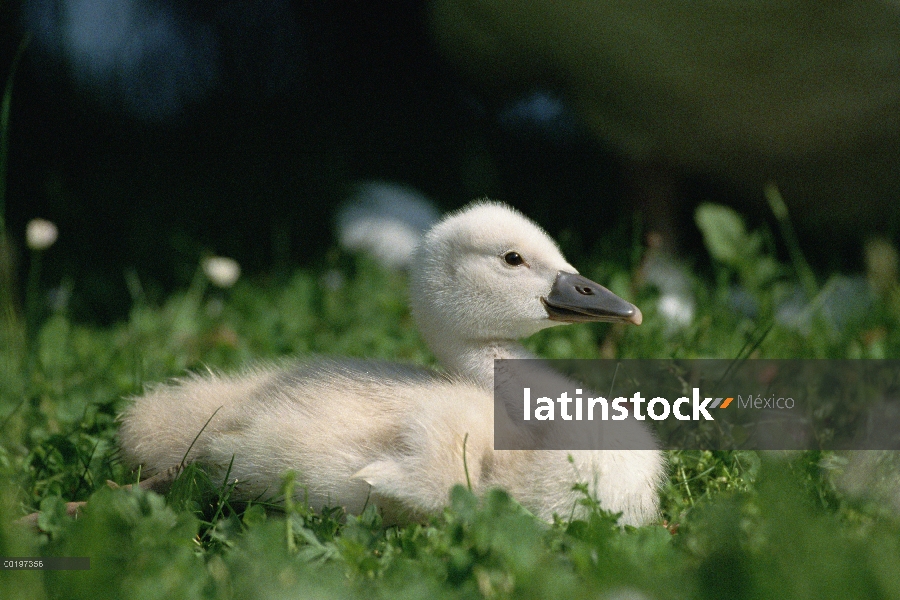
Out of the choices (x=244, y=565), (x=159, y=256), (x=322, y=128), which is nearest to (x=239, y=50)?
(x=322, y=128)

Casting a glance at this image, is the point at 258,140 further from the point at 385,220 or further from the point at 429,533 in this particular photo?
the point at 429,533

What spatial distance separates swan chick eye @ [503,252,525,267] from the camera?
79.7 inches

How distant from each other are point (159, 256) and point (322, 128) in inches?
62.4

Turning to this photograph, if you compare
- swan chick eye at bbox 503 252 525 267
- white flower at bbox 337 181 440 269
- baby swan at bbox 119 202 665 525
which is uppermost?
white flower at bbox 337 181 440 269

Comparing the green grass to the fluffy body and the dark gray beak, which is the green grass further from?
the dark gray beak

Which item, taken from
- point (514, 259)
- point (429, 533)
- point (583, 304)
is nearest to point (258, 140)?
point (514, 259)

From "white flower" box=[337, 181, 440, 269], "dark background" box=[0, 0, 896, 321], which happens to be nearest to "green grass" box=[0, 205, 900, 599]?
"white flower" box=[337, 181, 440, 269]

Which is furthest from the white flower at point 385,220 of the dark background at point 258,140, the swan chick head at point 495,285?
the swan chick head at point 495,285

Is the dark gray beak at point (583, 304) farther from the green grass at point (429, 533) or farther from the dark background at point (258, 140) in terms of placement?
the dark background at point (258, 140)

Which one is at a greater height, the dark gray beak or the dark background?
the dark background

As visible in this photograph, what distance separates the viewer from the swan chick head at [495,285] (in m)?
1.97

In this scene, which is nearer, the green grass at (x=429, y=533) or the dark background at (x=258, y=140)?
the green grass at (x=429, y=533)

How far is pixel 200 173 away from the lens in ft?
15.8

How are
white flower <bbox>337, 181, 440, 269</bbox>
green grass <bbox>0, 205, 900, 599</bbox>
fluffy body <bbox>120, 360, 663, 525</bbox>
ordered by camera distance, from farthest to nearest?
1. white flower <bbox>337, 181, 440, 269</bbox>
2. fluffy body <bbox>120, 360, 663, 525</bbox>
3. green grass <bbox>0, 205, 900, 599</bbox>
